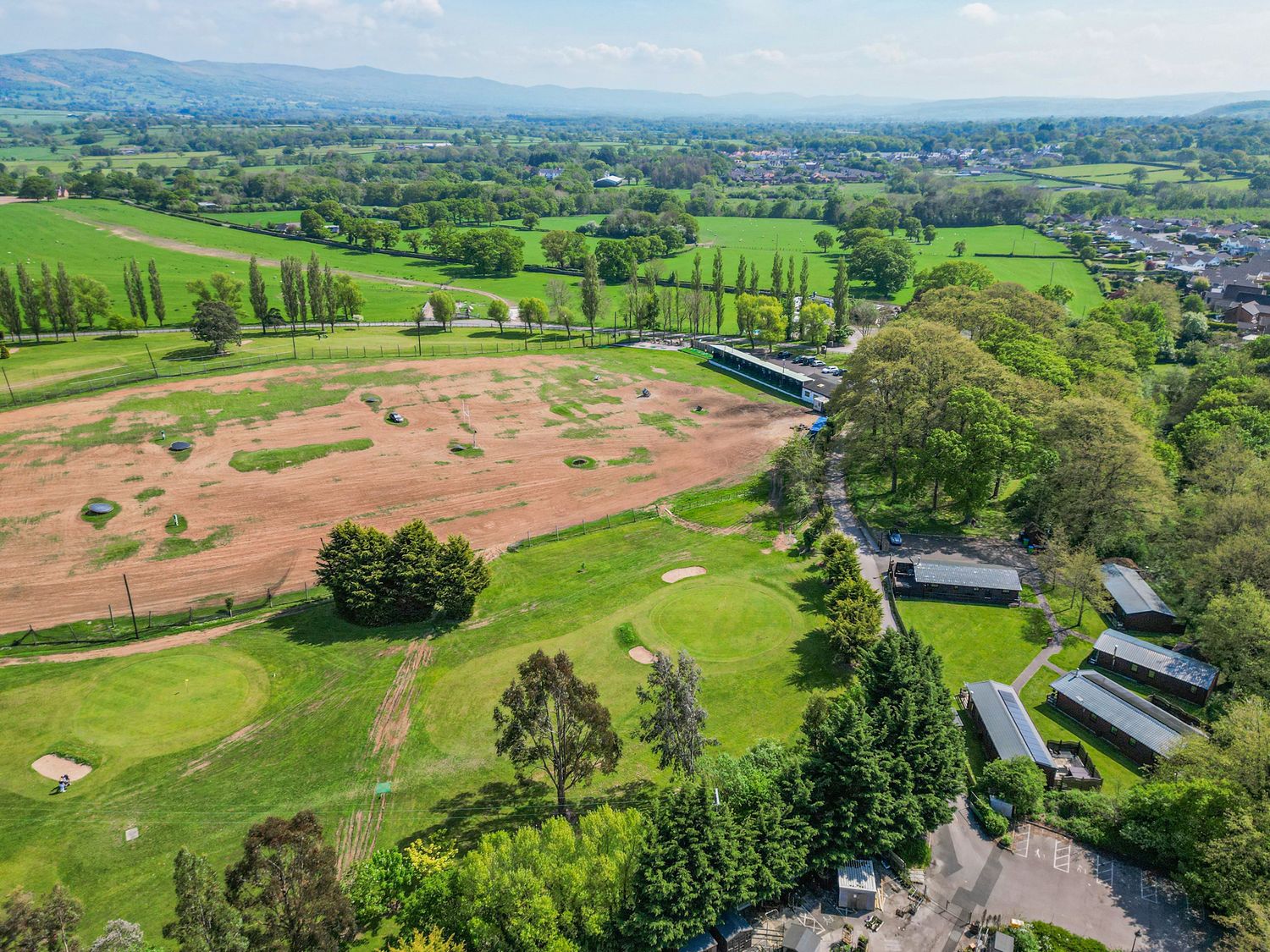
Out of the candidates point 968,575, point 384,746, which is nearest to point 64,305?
point 384,746

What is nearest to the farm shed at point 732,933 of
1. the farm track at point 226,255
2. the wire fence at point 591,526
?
the wire fence at point 591,526

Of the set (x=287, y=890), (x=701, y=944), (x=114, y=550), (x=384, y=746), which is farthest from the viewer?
(x=114, y=550)

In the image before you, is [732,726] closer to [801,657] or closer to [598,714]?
[801,657]

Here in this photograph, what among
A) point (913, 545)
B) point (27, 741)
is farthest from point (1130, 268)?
point (27, 741)

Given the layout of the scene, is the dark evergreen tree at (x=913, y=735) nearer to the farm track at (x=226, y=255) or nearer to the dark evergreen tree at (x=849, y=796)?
the dark evergreen tree at (x=849, y=796)

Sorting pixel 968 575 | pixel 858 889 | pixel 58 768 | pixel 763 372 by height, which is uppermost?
pixel 763 372

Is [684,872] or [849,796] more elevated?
[684,872]

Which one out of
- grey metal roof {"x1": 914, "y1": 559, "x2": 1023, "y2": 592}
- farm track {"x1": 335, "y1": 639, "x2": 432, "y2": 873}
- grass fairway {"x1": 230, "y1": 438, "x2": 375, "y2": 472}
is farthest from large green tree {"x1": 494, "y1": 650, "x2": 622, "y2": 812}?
grass fairway {"x1": 230, "y1": 438, "x2": 375, "y2": 472}

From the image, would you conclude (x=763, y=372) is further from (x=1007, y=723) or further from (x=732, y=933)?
(x=732, y=933)
